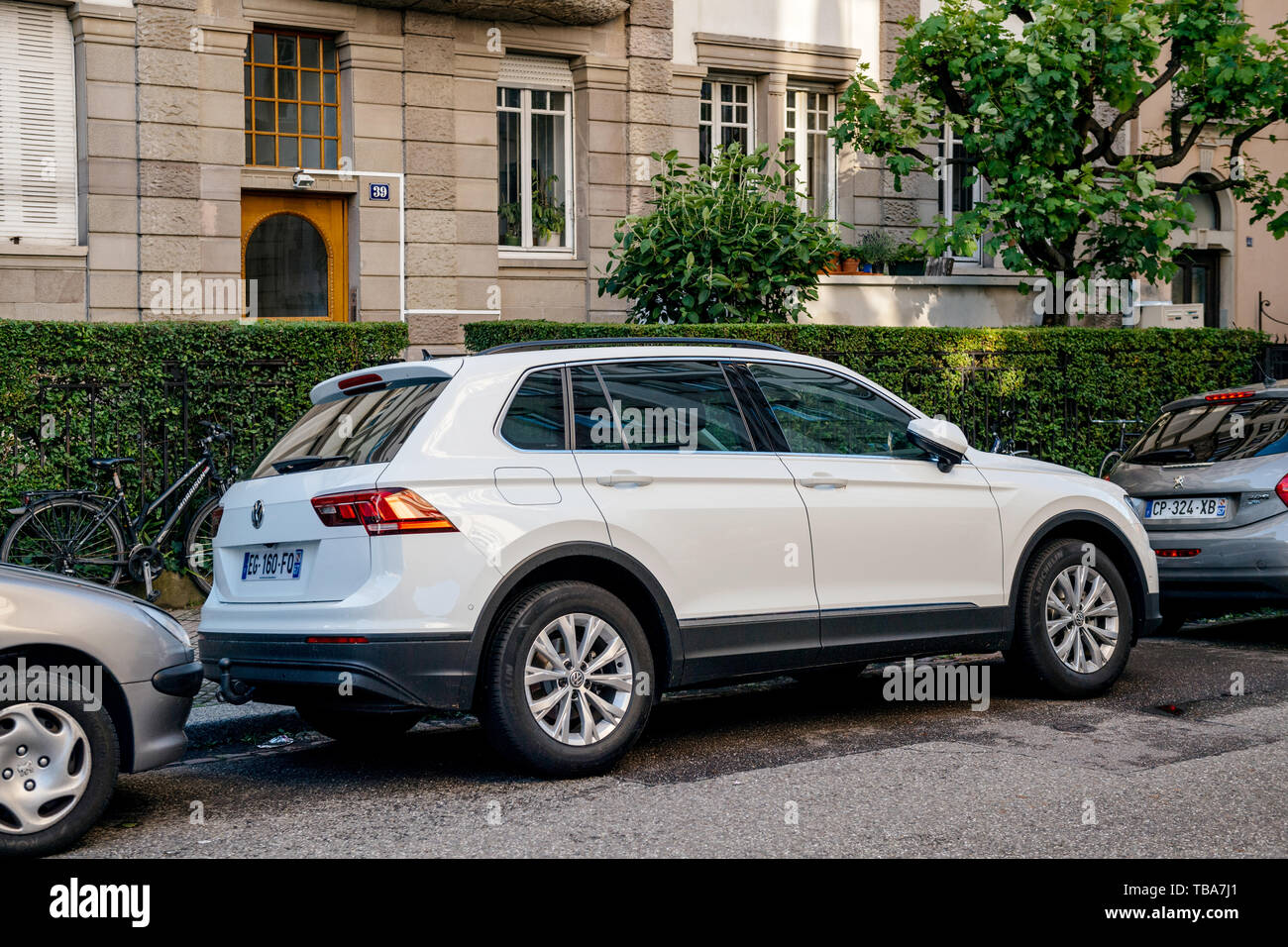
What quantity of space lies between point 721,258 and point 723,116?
7462mm

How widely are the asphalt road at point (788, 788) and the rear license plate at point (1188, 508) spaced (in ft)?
5.42

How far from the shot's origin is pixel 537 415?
666 cm

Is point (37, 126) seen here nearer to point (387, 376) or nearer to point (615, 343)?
point (387, 376)

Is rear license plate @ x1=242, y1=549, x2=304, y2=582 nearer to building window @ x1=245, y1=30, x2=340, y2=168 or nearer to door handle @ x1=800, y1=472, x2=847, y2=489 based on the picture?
door handle @ x1=800, y1=472, x2=847, y2=489

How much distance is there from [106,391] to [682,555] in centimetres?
585

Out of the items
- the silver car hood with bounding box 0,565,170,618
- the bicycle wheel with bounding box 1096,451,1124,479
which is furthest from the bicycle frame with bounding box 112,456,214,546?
the bicycle wheel with bounding box 1096,451,1124,479

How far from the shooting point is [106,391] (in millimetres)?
10945

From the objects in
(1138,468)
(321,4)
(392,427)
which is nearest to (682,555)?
(392,427)

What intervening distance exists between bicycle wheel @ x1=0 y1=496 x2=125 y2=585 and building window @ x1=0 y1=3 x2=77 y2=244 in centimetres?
643

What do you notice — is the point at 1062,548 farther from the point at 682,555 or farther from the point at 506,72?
the point at 506,72

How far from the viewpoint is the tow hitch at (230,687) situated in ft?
21.1

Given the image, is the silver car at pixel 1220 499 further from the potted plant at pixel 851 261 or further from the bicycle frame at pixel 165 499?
the potted plant at pixel 851 261

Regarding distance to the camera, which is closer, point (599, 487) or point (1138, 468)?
point (599, 487)
